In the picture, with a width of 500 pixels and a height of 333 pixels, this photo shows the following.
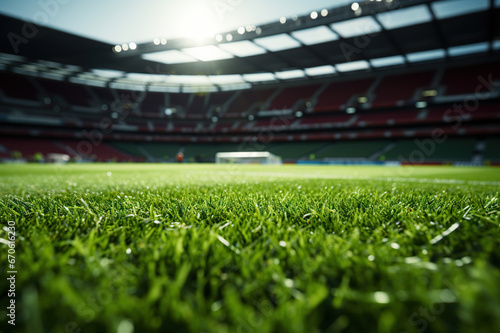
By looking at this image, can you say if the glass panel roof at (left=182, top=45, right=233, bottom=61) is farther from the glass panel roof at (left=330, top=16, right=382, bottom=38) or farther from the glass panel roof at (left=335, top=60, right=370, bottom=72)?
the glass panel roof at (left=335, top=60, right=370, bottom=72)

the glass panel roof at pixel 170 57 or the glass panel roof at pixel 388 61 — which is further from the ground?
the glass panel roof at pixel 388 61

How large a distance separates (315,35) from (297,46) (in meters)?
2.17

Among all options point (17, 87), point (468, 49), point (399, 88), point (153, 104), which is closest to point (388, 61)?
point (468, 49)

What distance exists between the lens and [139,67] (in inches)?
992

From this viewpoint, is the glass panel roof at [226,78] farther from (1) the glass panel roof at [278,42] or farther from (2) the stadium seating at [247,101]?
(1) the glass panel roof at [278,42]

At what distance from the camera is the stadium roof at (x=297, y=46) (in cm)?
1585

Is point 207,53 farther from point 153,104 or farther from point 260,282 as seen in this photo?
point 260,282

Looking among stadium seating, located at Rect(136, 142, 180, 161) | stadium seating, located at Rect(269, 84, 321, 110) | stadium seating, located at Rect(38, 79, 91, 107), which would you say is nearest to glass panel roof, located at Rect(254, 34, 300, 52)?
stadium seating, located at Rect(269, 84, 321, 110)

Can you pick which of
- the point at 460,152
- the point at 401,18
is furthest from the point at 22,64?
the point at 460,152

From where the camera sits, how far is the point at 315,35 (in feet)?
61.4

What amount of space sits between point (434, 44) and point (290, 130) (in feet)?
58.8

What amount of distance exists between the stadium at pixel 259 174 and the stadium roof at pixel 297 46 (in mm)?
163

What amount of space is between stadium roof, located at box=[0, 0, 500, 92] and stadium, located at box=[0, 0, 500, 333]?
0.16 m

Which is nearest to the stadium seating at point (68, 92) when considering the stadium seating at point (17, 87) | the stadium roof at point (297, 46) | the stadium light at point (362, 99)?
the stadium seating at point (17, 87)
